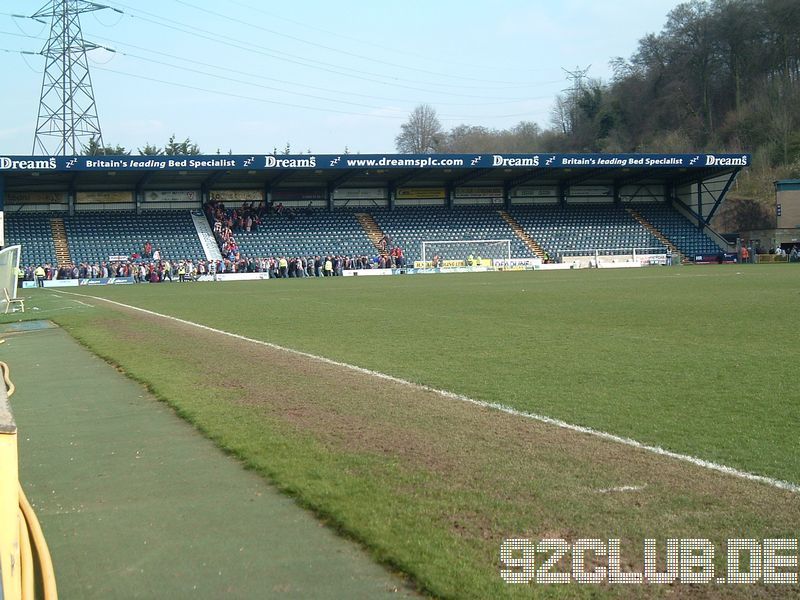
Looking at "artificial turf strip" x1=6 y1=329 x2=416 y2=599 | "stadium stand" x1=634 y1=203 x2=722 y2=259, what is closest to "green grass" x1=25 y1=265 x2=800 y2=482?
"artificial turf strip" x1=6 y1=329 x2=416 y2=599

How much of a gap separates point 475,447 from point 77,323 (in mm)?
16844

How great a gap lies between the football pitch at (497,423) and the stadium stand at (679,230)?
4987 centimetres

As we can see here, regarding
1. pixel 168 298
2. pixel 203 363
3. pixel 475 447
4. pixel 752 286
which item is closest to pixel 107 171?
pixel 168 298

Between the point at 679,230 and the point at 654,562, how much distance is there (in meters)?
66.6

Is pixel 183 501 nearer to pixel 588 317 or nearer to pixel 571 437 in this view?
pixel 571 437

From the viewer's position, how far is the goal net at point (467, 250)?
207 feet

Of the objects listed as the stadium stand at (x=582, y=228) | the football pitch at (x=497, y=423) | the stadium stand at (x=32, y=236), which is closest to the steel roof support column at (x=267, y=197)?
the stadium stand at (x=32, y=236)

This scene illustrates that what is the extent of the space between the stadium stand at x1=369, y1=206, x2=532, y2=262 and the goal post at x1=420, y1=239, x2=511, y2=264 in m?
0.08

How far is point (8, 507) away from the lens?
3.24 meters

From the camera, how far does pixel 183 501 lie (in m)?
5.59

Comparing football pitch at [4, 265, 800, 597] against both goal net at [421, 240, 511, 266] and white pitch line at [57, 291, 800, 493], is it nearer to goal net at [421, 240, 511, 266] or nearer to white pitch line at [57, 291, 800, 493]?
white pitch line at [57, 291, 800, 493]

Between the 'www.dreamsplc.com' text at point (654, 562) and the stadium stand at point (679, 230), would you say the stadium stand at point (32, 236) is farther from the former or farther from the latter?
the 'www.dreamsplc.com' text at point (654, 562)

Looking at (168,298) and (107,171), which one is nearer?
(168,298)

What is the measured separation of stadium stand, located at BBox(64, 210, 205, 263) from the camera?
5800cm
